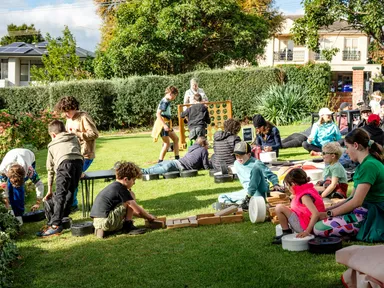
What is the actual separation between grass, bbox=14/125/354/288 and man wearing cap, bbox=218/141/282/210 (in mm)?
457

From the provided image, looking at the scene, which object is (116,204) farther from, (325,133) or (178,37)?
(178,37)

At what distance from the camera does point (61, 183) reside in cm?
752

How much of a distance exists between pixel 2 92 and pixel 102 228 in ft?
76.0

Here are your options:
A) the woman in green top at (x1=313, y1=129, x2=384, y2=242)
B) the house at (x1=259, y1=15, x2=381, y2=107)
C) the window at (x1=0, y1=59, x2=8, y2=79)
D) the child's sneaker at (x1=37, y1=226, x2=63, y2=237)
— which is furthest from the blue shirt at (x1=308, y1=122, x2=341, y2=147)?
the window at (x1=0, y1=59, x2=8, y2=79)

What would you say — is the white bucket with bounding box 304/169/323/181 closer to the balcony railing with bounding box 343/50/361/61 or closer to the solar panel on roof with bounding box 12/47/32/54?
the solar panel on roof with bounding box 12/47/32/54

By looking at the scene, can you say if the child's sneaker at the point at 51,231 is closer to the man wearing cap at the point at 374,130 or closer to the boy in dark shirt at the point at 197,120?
the man wearing cap at the point at 374,130

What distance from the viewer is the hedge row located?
26228 mm

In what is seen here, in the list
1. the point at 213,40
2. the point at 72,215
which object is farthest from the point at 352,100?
→ the point at 72,215

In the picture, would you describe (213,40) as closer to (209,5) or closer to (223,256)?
(209,5)

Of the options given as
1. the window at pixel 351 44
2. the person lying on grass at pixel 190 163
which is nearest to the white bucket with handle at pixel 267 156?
the person lying on grass at pixel 190 163

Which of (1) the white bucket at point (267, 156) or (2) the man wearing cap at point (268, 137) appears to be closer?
(1) the white bucket at point (267, 156)

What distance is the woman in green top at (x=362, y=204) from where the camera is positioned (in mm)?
5836

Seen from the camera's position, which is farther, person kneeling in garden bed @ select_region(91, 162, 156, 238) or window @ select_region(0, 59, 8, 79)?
window @ select_region(0, 59, 8, 79)

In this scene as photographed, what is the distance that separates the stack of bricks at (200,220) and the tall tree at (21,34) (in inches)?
2846
